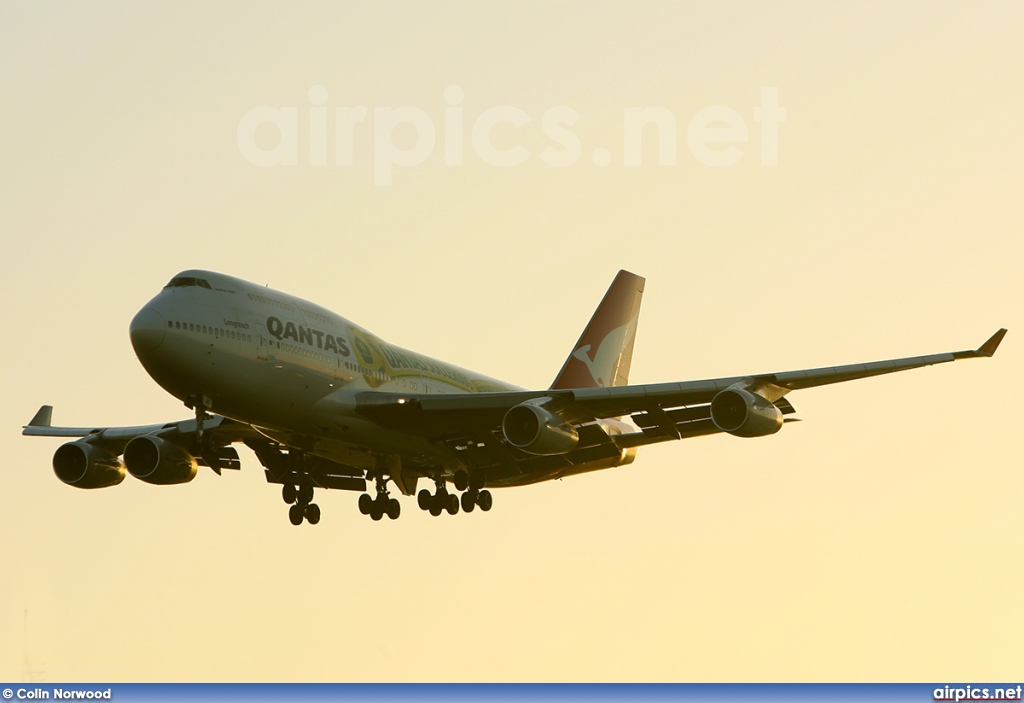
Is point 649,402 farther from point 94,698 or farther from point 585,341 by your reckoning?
point 94,698

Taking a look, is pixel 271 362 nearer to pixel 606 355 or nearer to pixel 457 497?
pixel 457 497

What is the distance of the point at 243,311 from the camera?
3772 centimetres

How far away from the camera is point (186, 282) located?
124 feet

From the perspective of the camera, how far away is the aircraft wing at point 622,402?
131ft

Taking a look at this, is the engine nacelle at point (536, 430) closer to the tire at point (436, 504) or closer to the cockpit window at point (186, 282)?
the tire at point (436, 504)

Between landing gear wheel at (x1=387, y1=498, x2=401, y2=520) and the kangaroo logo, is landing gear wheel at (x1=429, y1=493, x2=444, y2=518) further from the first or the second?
the kangaroo logo

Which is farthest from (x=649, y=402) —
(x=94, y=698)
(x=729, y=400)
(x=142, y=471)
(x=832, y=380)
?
(x=94, y=698)

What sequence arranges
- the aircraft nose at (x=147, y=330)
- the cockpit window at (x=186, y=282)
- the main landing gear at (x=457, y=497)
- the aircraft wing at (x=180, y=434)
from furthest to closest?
the main landing gear at (x=457, y=497) → the aircraft wing at (x=180, y=434) → the cockpit window at (x=186, y=282) → the aircraft nose at (x=147, y=330)

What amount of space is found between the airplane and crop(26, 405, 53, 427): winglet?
0.10 meters

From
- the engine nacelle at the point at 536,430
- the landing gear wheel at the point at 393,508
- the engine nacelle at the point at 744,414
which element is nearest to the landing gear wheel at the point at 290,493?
the landing gear wheel at the point at 393,508

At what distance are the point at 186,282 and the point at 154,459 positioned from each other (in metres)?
10.5

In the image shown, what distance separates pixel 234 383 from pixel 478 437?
30.4ft

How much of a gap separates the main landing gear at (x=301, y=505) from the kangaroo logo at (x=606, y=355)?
42.9 feet

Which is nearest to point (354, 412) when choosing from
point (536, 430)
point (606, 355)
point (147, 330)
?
point (536, 430)
